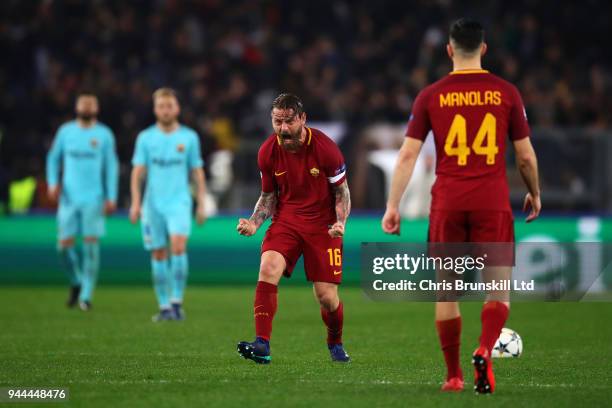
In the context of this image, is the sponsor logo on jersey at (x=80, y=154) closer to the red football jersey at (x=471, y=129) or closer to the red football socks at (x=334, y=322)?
the red football socks at (x=334, y=322)

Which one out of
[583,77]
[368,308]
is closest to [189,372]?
[368,308]

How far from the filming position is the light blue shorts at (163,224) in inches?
528

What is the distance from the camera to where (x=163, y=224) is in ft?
44.7

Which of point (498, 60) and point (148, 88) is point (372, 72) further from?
point (148, 88)

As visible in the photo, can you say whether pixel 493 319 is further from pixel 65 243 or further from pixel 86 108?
pixel 65 243

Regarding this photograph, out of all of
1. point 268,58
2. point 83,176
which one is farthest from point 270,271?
point 268,58

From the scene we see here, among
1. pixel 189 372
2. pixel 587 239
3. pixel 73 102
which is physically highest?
pixel 73 102

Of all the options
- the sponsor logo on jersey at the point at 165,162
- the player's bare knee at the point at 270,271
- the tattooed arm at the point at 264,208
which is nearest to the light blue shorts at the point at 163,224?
the sponsor logo on jersey at the point at 165,162

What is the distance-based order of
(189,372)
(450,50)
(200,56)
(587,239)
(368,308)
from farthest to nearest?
(200,56), (587,239), (368,308), (189,372), (450,50)

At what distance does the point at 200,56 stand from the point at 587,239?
27.9 ft

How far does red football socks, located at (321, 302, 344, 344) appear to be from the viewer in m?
9.25

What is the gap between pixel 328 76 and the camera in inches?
853

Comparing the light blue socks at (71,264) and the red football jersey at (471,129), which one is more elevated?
the red football jersey at (471,129)

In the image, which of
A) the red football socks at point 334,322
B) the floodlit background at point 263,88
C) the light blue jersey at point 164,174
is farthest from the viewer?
the floodlit background at point 263,88
